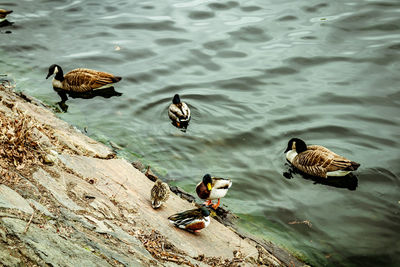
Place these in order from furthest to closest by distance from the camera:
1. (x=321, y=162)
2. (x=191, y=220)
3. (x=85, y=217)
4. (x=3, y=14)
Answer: (x=3, y=14)
(x=321, y=162)
(x=191, y=220)
(x=85, y=217)

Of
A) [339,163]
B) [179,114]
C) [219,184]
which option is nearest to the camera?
[219,184]

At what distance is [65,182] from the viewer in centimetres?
566

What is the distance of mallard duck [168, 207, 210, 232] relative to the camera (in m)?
6.42

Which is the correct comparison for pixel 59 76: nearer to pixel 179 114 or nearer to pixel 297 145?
A: pixel 179 114

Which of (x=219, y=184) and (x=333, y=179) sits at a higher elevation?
(x=219, y=184)

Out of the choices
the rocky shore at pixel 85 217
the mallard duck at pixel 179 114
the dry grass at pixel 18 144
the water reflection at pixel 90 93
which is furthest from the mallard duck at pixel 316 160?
the dry grass at pixel 18 144

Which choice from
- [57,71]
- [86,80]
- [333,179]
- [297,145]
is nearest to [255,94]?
[297,145]

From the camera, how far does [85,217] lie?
4.91m

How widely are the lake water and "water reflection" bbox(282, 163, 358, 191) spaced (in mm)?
48

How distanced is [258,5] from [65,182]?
1768 centimetres

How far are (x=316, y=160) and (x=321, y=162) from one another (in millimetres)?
177

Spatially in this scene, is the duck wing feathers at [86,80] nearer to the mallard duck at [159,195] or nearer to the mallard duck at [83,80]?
the mallard duck at [83,80]

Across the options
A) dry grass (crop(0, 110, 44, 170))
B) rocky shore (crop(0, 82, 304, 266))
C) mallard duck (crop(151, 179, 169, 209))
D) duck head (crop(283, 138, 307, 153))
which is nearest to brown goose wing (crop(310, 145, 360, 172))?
duck head (crop(283, 138, 307, 153))

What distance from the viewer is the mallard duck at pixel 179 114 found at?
38.4 ft
